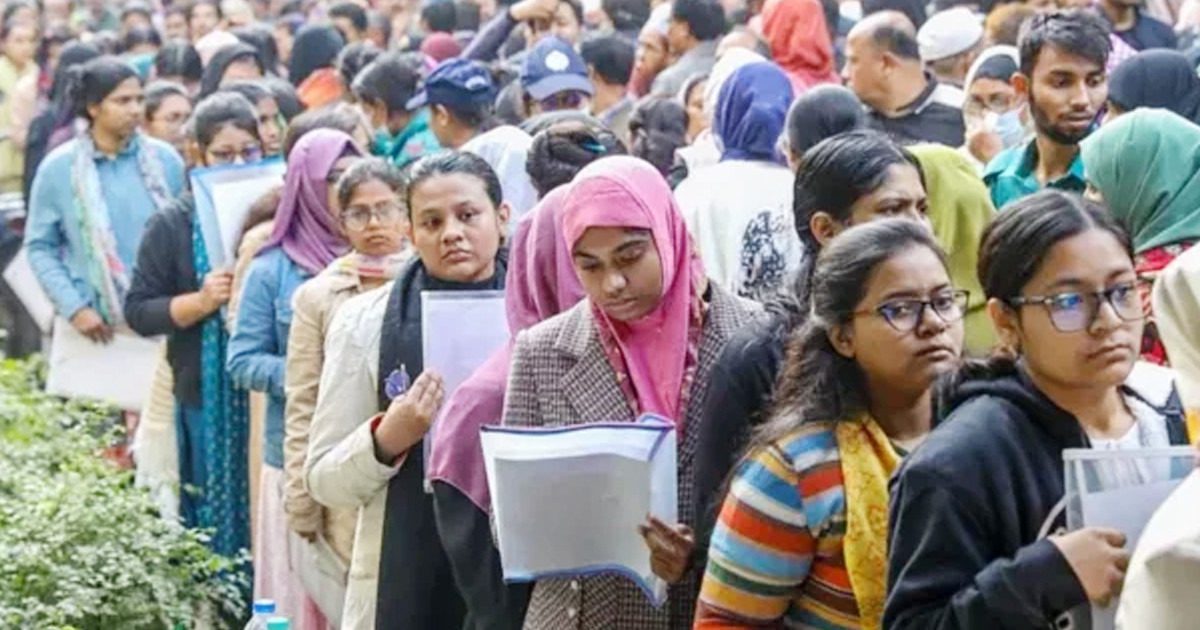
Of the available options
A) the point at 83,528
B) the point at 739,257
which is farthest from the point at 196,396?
the point at 739,257

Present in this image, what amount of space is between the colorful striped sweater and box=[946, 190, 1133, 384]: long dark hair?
33cm

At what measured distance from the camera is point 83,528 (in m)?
7.61

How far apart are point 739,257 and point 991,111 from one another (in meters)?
2.12

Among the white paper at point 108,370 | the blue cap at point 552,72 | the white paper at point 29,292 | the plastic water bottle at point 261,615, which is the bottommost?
the white paper at point 29,292

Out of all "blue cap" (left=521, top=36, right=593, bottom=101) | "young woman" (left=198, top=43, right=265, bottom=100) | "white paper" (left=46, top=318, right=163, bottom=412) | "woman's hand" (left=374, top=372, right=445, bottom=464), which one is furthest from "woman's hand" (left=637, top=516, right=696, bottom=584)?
"young woman" (left=198, top=43, right=265, bottom=100)

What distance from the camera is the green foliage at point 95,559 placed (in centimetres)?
722

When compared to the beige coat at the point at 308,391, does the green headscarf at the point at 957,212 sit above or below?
above

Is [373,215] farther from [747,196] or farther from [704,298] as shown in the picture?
[704,298]

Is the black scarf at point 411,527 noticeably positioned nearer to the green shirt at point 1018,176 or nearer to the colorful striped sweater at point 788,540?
the green shirt at point 1018,176

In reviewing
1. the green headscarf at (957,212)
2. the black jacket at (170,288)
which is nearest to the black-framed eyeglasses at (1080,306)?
the green headscarf at (957,212)

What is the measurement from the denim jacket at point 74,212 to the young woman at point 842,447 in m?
6.87

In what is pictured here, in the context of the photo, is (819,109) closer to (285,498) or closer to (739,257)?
(739,257)

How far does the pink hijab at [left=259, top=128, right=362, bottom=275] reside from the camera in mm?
8422

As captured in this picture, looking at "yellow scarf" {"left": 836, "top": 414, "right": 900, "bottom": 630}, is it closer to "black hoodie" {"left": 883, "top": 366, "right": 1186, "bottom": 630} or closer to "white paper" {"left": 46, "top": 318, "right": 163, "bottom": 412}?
"black hoodie" {"left": 883, "top": 366, "right": 1186, "bottom": 630}
